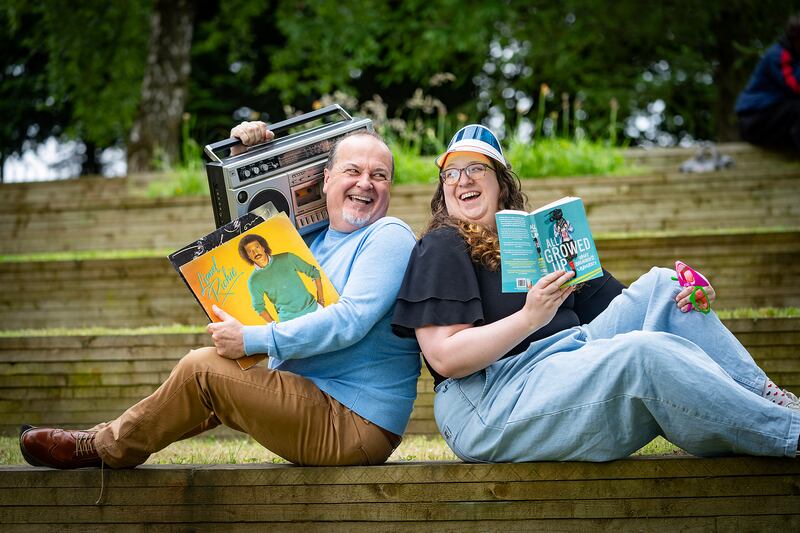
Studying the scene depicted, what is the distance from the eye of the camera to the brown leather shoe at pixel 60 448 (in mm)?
2557

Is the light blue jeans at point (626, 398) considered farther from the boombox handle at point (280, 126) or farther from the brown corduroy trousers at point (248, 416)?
the boombox handle at point (280, 126)

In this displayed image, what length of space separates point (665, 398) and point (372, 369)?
810 mm

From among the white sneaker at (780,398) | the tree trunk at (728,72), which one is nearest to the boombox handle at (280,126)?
the white sneaker at (780,398)

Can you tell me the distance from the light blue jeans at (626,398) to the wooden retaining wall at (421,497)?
0.06m

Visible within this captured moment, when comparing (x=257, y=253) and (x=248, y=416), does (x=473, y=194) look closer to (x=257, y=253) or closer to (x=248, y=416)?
(x=257, y=253)

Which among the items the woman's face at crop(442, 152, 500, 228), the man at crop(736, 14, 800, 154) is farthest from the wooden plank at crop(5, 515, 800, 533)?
the man at crop(736, 14, 800, 154)

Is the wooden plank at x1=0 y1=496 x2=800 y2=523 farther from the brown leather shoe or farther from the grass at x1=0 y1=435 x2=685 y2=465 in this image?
the grass at x1=0 y1=435 x2=685 y2=465

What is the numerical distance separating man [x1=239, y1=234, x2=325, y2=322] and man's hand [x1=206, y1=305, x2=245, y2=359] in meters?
0.11

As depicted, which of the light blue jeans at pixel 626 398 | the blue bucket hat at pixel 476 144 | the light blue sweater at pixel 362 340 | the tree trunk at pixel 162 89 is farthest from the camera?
the tree trunk at pixel 162 89

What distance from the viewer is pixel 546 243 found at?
232 centimetres

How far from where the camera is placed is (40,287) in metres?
5.62

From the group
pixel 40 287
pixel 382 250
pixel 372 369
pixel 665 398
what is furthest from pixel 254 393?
pixel 40 287

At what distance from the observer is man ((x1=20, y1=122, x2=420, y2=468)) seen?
96.9 inches

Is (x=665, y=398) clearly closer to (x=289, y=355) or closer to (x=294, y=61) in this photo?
(x=289, y=355)
